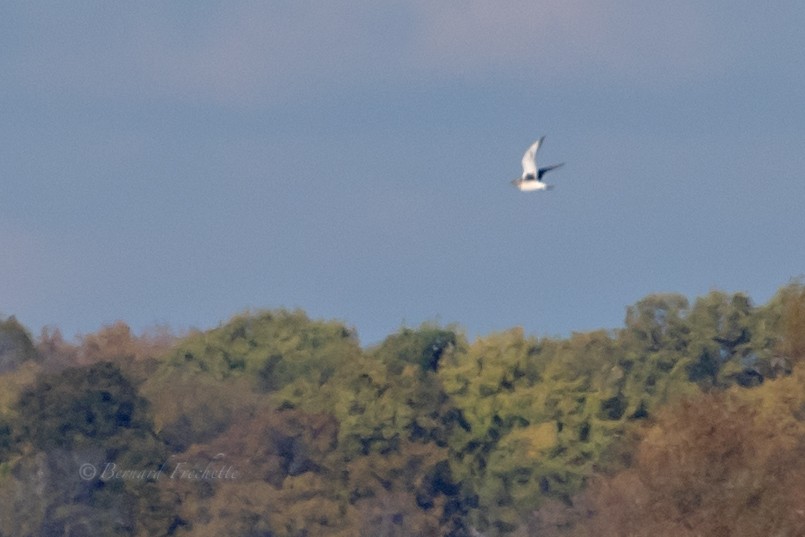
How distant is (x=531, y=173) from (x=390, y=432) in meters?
53.5

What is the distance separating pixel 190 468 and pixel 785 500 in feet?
171

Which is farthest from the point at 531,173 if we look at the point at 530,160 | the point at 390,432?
the point at 390,432

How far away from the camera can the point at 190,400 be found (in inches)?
4407

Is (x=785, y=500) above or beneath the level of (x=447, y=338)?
beneath

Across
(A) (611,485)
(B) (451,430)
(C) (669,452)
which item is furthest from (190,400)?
(C) (669,452)

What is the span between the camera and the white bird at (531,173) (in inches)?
2009

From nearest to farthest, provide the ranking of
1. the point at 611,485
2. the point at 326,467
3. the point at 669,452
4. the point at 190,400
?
1. the point at 669,452
2. the point at 611,485
3. the point at 326,467
4. the point at 190,400

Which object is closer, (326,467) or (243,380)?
(326,467)

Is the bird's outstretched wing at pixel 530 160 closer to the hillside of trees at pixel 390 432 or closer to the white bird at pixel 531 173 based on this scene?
the white bird at pixel 531 173

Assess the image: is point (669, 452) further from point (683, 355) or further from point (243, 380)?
point (243, 380)

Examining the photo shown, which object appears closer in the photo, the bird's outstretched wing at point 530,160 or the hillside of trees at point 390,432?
the bird's outstretched wing at point 530,160

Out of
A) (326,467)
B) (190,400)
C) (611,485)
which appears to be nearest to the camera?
(611,485)

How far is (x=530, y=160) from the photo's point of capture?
175 ft

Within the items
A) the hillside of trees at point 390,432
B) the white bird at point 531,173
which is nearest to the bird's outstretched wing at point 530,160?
the white bird at point 531,173
